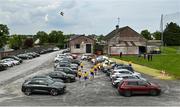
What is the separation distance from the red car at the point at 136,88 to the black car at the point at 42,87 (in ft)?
16.0

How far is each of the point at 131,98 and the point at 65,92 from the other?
19.7ft

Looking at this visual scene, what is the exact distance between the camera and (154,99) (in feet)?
91.5

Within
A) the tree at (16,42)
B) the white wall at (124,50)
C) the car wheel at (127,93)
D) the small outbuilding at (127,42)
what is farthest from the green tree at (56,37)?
the car wheel at (127,93)

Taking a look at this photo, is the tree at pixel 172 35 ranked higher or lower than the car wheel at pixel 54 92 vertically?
higher

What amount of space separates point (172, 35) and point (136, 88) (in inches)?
4235

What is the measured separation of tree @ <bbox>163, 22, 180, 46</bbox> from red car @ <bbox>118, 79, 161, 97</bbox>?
346ft

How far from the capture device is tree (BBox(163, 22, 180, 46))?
132 meters

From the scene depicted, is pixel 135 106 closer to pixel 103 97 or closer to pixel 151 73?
pixel 103 97

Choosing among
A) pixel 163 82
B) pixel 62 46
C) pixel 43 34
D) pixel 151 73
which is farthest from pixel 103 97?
pixel 43 34

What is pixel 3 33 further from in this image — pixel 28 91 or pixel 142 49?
pixel 28 91

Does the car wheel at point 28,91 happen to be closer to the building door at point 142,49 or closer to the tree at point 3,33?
the tree at point 3,33

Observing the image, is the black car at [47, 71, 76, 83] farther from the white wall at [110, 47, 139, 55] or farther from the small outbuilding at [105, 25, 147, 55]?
the small outbuilding at [105, 25, 147, 55]

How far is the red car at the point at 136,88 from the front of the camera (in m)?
29.1

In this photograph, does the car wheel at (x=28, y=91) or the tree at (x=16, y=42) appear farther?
the tree at (x=16, y=42)
